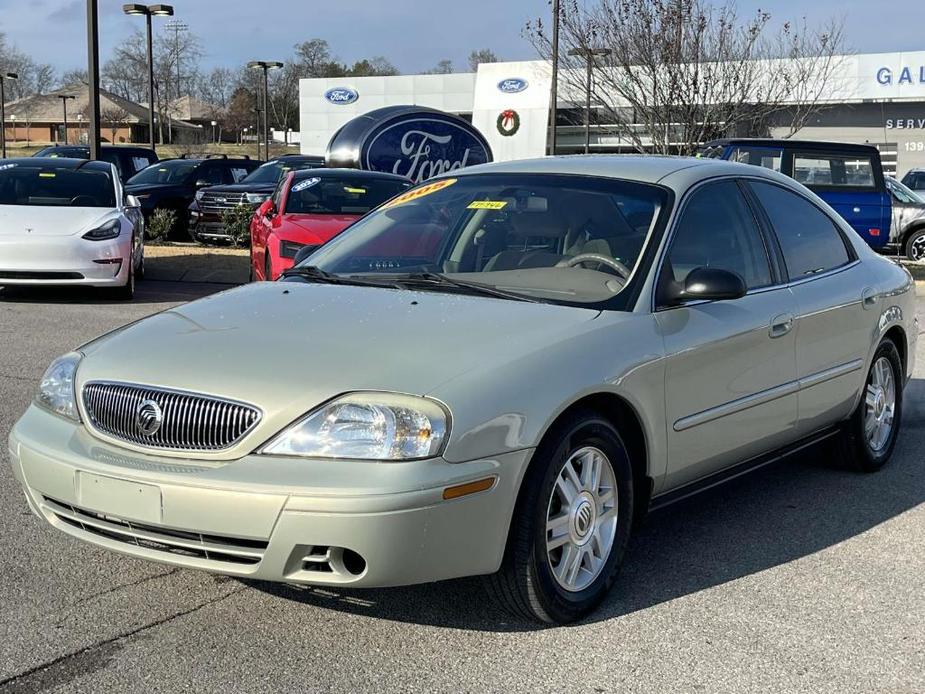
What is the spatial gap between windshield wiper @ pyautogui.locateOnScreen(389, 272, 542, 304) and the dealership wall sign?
15.1 meters

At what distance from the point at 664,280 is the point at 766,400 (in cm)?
82

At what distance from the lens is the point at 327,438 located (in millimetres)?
3504

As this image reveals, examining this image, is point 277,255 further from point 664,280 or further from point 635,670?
point 635,670

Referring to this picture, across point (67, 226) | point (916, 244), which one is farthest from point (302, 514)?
point (916, 244)

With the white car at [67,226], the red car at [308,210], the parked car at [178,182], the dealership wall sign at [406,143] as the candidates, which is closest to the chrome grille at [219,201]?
the parked car at [178,182]

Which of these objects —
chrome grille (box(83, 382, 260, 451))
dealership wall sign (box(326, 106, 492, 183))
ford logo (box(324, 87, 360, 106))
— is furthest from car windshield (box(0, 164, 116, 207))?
ford logo (box(324, 87, 360, 106))

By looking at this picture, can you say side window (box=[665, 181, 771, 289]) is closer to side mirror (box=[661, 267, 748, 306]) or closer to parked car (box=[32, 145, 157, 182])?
→ side mirror (box=[661, 267, 748, 306])

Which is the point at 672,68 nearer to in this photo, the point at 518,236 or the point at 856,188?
the point at 856,188

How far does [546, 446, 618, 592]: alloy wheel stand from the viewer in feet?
12.9

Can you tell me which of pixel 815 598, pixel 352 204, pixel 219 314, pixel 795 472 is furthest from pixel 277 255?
pixel 815 598

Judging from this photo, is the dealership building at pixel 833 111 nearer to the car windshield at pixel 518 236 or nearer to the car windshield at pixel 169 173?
the car windshield at pixel 169 173

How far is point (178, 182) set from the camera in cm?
2088

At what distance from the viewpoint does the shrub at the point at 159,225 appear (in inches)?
724

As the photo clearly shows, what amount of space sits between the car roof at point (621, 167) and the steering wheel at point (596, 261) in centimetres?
45
